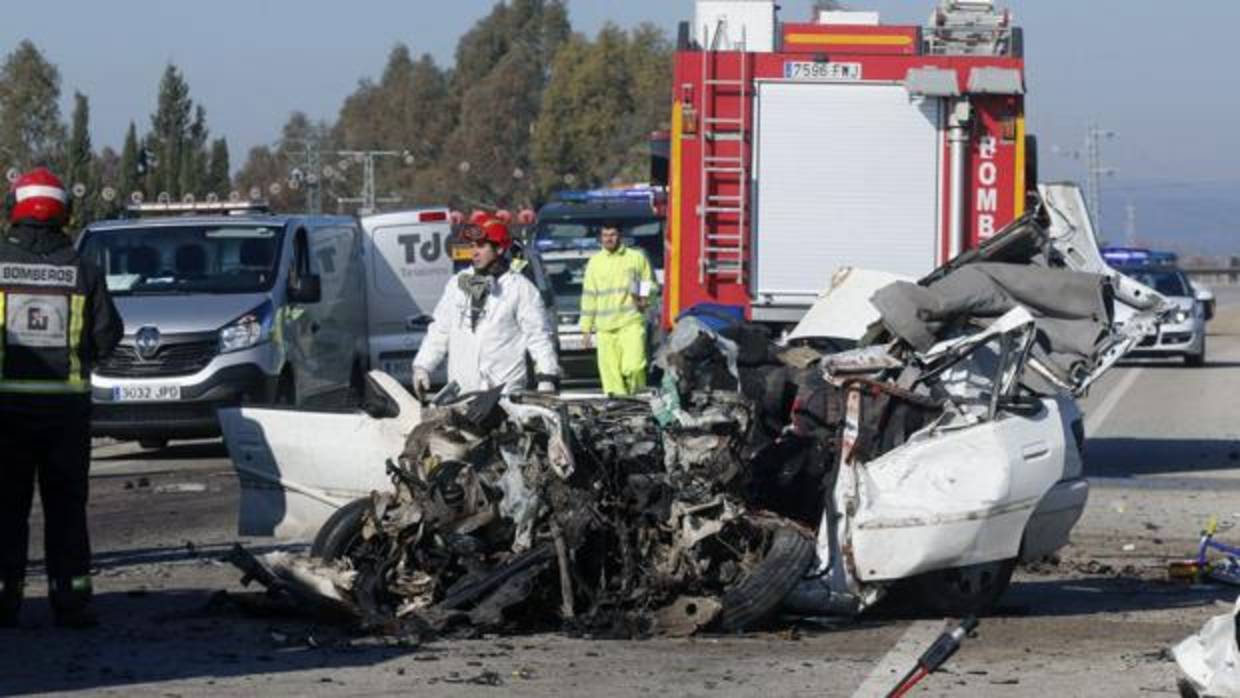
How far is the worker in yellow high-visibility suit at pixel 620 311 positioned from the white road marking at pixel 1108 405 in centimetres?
481

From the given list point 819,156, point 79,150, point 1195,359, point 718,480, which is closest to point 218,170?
point 79,150

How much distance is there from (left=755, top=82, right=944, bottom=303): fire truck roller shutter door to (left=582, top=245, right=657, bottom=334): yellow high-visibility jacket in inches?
75.5

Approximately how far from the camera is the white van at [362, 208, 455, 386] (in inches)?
866

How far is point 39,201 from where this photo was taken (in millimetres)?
10016

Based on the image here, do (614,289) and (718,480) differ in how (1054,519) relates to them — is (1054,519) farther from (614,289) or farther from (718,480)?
(614,289)

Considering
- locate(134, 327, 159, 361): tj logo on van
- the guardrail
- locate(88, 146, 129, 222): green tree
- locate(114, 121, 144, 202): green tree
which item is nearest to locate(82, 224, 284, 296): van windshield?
locate(134, 327, 159, 361): tj logo on van

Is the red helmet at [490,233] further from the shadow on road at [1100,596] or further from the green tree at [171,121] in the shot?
the green tree at [171,121]

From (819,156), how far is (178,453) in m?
6.19

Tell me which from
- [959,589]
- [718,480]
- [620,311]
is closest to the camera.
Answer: [718,480]

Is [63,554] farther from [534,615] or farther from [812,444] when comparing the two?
[812,444]

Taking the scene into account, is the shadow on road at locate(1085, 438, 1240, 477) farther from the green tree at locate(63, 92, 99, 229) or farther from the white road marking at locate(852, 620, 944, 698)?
the green tree at locate(63, 92, 99, 229)

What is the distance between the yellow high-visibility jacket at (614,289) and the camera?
759 inches

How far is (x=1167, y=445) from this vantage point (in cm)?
2120

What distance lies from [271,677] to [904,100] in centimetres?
985
